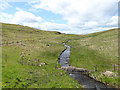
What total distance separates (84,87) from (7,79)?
17.1m

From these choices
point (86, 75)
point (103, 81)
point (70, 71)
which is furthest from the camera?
point (70, 71)

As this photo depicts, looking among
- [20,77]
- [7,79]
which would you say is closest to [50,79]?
[20,77]

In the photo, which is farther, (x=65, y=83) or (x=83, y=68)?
(x=83, y=68)

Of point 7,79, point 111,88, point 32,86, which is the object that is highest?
point 7,79

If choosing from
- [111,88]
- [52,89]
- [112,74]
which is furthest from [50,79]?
[112,74]

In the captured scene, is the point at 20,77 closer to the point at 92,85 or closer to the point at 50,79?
the point at 50,79

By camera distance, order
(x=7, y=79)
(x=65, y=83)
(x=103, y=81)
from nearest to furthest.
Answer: (x=7, y=79) → (x=65, y=83) → (x=103, y=81)

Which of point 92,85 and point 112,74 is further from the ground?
point 112,74

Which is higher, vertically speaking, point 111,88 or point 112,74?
point 112,74

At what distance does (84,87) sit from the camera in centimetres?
1856

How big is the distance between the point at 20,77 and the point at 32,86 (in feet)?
14.6

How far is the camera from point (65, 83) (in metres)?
18.9

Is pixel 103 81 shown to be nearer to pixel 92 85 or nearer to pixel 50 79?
pixel 92 85

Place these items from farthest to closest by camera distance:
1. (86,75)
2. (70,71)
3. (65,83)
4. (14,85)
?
1. (70,71)
2. (86,75)
3. (65,83)
4. (14,85)
